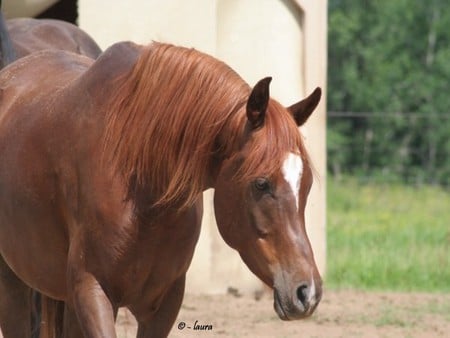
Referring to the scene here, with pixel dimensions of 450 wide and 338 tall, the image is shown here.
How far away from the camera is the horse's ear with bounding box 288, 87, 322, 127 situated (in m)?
4.41

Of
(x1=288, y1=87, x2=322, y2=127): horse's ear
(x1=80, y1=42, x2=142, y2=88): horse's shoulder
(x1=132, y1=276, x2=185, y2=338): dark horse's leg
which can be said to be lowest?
(x1=132, y1=276, x2=185, y2=338): dark horse's leg

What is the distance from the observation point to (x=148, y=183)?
14.9 ft

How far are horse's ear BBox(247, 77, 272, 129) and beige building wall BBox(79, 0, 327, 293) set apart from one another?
4.44 m

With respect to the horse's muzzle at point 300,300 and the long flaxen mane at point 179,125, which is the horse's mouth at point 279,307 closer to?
the horse's muzzle at point 300,300

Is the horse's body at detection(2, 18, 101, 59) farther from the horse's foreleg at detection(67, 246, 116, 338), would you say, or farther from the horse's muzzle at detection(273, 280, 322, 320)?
the horse's muzzle at detection(273, 280, 322, 320)

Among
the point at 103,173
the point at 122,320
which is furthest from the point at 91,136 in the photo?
the point at 122,320

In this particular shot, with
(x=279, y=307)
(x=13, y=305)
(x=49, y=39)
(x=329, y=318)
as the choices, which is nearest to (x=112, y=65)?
(x=279, y=307)

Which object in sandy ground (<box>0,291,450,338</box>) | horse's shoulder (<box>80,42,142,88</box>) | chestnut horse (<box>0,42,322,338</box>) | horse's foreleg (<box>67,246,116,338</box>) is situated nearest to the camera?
chestnut horse (<box>0,42,322,338</box>)

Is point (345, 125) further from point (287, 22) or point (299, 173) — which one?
point (299, 173)

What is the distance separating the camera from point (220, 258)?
30.0ft

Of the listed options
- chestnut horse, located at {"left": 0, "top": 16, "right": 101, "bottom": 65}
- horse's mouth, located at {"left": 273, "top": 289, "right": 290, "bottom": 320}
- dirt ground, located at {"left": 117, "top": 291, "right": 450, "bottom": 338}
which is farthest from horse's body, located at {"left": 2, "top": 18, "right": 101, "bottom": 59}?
horse's mouth, located at {"left": 273, "top": 289, "right": 290, "bottom": 320}

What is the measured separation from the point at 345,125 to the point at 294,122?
1664 centimetres

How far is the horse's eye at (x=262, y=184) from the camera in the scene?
4145 millimetres

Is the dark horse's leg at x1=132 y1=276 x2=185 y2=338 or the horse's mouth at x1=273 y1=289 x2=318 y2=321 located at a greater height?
the horse's mouth at x1=273 y1=289 x2=318 y2=321
